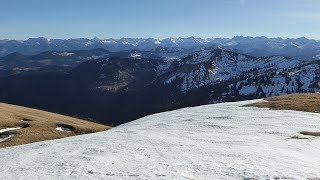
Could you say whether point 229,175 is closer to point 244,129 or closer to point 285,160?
point 285,160

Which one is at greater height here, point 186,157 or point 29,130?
point 186,157

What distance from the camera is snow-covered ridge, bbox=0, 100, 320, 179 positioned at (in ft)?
84.6

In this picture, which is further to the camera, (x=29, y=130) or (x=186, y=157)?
(x=29, y=130)

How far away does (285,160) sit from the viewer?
28.8m

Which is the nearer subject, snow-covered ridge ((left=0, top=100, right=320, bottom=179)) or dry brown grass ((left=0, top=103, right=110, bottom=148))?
snow-covered ridge ((left=0, top=100, right=320, bottom=179))

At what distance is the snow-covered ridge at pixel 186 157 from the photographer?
84.6 feet

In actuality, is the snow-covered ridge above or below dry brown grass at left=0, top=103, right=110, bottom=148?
above

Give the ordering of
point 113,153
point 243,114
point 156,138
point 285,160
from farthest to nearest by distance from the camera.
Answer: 1. point 243,114
2. point 156,138
3. point 113,153
4. point 285,160

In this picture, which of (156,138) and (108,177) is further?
(156,138)

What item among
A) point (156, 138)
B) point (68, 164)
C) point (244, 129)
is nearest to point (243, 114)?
point (244, 129)

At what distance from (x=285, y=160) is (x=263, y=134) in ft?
55.3

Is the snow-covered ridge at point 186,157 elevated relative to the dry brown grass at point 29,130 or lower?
elevated

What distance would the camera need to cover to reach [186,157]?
30859mm

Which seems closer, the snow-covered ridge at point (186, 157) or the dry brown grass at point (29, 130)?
the snow-covered ridge at point (186, 157)
